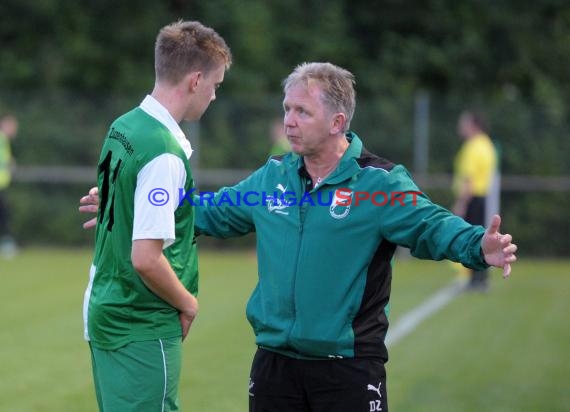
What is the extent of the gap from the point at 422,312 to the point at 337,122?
26.7 ft

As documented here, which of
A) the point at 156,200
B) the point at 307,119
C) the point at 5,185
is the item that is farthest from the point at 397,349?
the point at 5,185

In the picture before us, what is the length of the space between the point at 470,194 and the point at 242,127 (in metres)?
6.83

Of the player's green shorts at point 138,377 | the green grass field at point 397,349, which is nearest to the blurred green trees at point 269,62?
the green grass field at point 397,349

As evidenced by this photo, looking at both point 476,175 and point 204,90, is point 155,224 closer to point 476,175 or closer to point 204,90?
point 204,90

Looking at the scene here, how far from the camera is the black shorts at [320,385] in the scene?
4.39 m

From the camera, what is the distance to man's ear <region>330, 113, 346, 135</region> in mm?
4512

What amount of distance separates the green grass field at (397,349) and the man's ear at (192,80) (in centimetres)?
366

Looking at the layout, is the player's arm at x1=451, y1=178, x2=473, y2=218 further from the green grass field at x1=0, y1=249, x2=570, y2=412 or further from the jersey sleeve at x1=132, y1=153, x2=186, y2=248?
the jersey sleeve at x1=132, y1=153, x2=186, y2=248

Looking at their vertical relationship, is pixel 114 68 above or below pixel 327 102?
above

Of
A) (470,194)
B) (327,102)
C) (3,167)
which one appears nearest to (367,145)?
(470,194)

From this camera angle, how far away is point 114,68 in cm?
2356

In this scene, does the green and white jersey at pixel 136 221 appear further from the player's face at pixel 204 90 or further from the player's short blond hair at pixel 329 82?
the player's short blond hair at pixel 329 82

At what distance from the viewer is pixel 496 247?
4172 mm

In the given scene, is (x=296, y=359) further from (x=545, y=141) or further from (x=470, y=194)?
(x=545, y=141)
